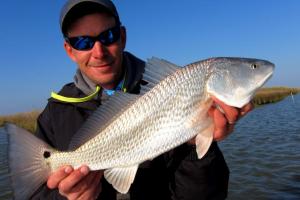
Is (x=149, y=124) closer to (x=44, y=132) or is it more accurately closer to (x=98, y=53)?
(x=98, y=53)

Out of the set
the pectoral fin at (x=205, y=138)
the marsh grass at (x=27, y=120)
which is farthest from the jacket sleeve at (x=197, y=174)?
the marsh grass at (x=27, y=120)

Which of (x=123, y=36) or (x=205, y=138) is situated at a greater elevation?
(x=123, y=36)

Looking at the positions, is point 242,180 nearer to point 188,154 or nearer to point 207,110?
point 188,154

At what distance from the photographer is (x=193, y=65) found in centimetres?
328

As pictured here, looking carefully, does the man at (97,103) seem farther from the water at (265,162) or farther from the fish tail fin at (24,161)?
the water at (265,162)

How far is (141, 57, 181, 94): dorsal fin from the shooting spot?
333 centimetres

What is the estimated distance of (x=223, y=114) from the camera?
3.25 metres

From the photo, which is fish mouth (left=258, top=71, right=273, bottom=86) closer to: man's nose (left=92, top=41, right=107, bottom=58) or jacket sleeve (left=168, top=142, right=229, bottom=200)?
jacket sleeve (left=168, top=142, right=229, bottom=200)

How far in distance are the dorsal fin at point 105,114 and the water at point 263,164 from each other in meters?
6.13

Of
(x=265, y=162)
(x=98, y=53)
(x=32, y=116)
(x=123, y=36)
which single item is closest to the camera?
(x=98, y=53)

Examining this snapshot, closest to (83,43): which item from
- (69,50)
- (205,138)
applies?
(69,50)

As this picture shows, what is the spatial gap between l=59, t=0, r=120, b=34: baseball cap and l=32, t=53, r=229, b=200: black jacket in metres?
0.68

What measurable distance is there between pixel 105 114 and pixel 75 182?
26.1 inches

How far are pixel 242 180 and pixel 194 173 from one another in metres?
6.55
